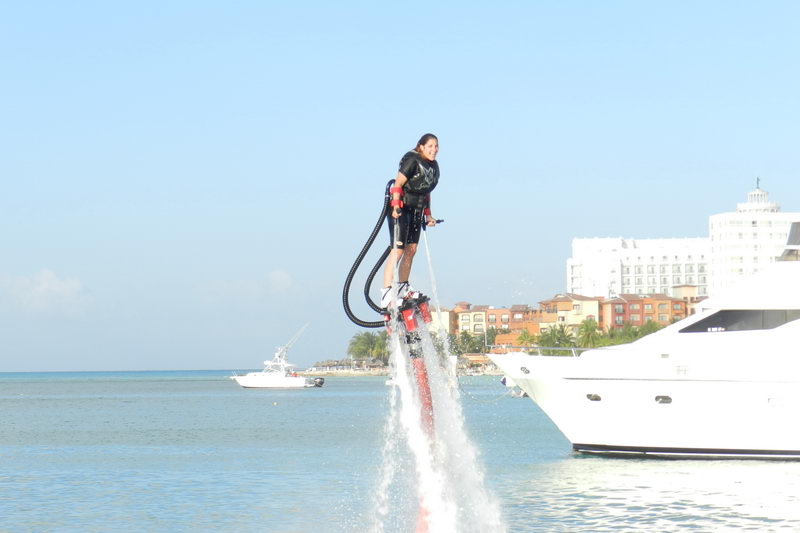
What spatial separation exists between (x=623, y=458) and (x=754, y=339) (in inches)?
217

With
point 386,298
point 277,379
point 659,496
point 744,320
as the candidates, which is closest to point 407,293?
point 386,298

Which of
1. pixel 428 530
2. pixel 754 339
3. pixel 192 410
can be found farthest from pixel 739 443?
pixel 192 410

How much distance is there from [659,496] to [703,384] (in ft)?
13.5

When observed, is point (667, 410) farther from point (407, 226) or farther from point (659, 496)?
point (407, 226)

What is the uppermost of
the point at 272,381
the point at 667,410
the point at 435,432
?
the point at 435,432

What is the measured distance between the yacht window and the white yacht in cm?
3

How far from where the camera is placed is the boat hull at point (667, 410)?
113 feet

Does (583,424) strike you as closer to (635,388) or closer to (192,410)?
(635,388)

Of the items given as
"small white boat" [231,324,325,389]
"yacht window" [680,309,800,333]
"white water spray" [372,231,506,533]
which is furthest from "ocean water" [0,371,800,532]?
"small white boat" [231,324,325,389]

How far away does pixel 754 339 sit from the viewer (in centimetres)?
3472

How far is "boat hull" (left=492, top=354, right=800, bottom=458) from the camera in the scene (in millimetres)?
34312

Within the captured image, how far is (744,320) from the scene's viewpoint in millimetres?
36281

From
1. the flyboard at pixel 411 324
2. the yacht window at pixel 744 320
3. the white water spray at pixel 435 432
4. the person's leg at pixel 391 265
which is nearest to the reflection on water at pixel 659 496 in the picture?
the yacht window at pixel 744 320

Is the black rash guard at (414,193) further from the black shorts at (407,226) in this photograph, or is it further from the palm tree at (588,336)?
the palm tree at (588,336)
